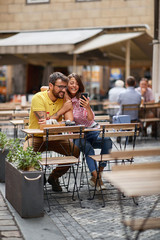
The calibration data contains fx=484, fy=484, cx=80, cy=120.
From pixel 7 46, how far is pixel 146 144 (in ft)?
20.7

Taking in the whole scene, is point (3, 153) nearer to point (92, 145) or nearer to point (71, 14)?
point (92, 145)

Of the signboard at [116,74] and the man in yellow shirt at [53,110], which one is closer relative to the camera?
the man in yellow shirt at [53,110]

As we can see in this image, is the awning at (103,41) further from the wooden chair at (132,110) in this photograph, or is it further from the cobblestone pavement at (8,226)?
the cobblestone pavement at (8,226)

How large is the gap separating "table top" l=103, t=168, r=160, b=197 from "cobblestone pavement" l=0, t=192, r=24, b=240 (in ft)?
4.19

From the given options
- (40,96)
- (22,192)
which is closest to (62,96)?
(40,96)

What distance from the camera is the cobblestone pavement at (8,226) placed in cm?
468

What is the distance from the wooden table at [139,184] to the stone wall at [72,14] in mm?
17622

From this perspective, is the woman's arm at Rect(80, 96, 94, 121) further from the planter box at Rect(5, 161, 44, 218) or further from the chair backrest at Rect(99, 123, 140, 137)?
the planter box at Rect(5, 161, 44, 218)

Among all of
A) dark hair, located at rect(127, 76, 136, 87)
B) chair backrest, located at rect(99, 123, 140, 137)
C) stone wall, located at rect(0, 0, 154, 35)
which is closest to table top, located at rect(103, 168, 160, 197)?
chair backrest, located at rect(99, 123, 140, 137)

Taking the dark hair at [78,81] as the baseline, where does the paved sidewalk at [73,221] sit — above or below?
below

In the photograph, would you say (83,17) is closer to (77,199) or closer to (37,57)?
(37,57)

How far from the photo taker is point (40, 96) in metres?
6.64

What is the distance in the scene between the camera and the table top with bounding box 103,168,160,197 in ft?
11.9

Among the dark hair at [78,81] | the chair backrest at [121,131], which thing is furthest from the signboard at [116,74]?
the chair backrest at [121,131]
